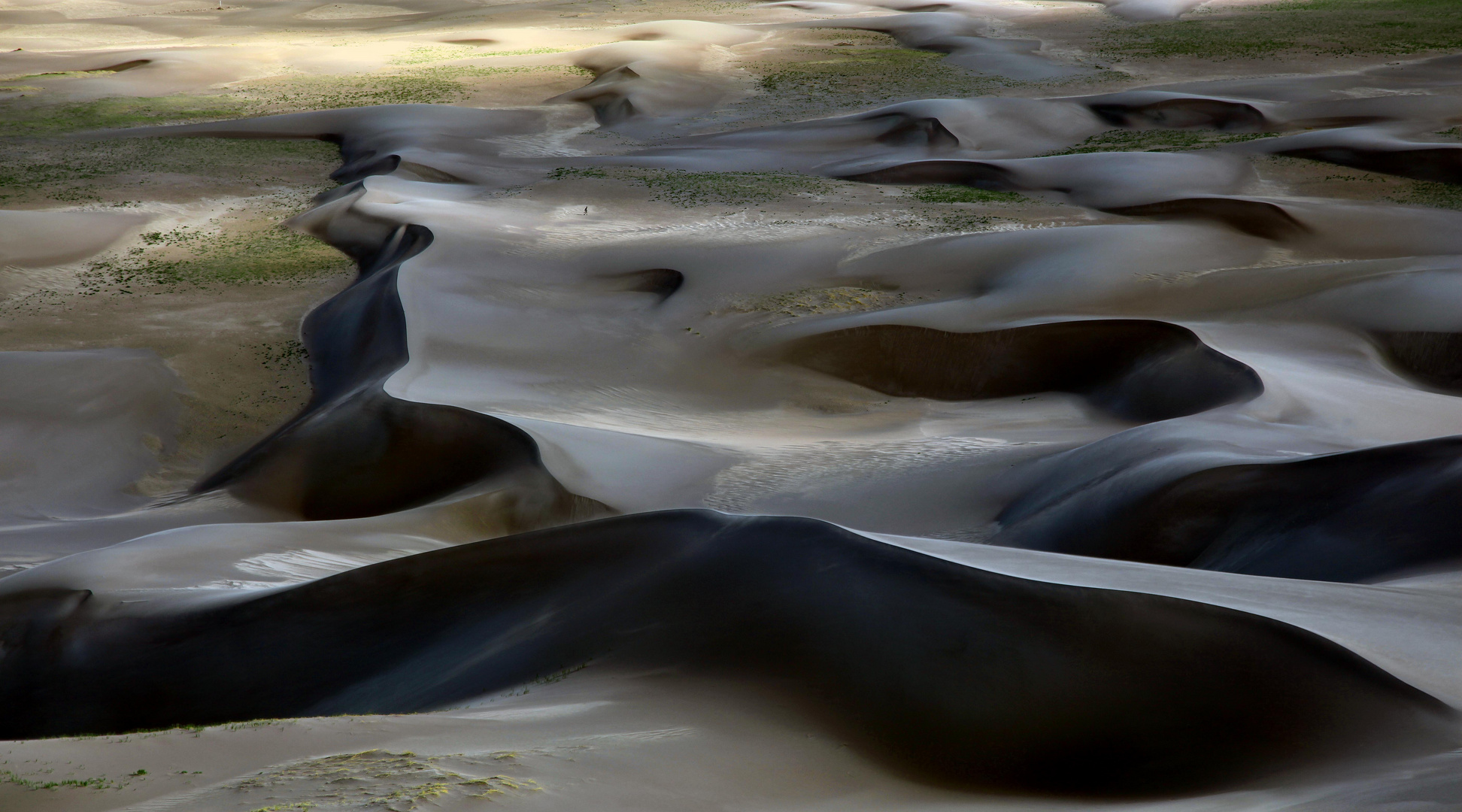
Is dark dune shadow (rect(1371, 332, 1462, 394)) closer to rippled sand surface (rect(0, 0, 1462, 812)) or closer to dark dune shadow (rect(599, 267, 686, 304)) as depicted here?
rippled sand surface (rect(0, 0, 1462, 812))

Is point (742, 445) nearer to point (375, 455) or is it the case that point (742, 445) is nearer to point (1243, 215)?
point (375, 455)

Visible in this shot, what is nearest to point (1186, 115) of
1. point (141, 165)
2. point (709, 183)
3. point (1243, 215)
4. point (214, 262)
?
point (1243, 215)

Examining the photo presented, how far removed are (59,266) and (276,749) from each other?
1128 centimetres

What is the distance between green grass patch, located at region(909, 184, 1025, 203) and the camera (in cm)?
1324

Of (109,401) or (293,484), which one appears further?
(109,401)

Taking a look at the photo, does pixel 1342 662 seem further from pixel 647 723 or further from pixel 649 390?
pixel 649 390

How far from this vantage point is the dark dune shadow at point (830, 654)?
312cm

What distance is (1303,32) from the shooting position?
24469 mm

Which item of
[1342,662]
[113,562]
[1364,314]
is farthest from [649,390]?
[1342,662]

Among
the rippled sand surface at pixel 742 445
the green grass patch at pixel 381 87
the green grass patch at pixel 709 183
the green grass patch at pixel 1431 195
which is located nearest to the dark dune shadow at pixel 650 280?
the rippled sand surface at pixel 742 445

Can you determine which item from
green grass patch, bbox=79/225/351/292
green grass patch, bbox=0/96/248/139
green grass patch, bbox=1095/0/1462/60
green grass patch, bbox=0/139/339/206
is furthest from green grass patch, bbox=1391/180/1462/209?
green grass patch, bbox=0/96/248/139

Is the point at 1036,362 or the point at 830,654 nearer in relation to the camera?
the point at 830,654

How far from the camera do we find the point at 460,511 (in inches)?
264

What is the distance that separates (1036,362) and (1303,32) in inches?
782
